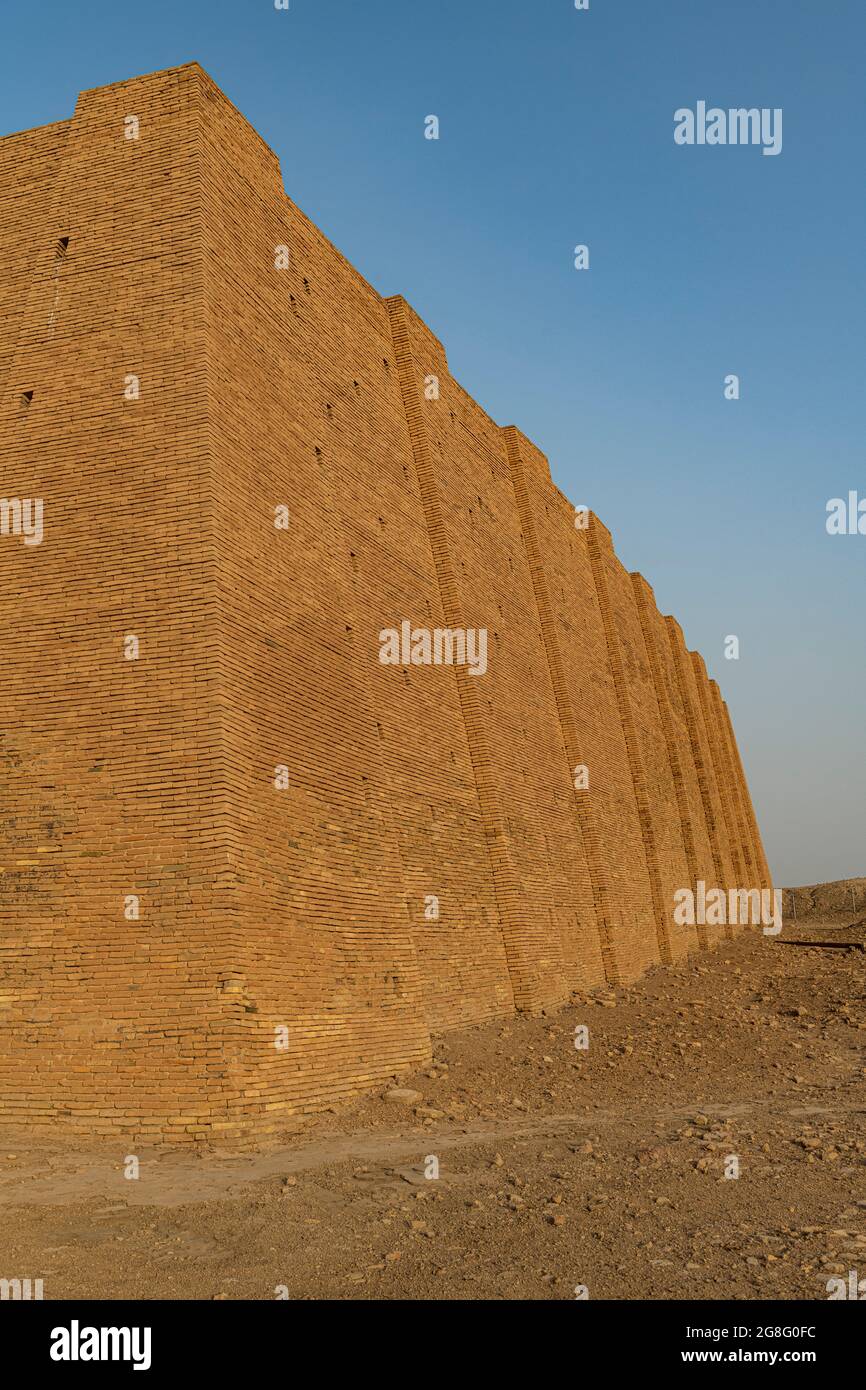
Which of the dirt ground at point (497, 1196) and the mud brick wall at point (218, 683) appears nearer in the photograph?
the dirt ground at point (497, 1196)

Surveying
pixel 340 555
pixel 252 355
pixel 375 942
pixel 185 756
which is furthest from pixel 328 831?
pixel 252 355

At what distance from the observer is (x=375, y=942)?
Answer: 9.74 meters

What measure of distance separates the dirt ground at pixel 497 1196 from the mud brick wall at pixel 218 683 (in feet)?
2.39

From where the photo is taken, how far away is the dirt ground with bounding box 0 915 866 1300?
4.70m

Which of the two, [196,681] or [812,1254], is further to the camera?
[196,681]

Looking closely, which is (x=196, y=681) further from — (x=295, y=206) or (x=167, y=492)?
(x=295, y=206)

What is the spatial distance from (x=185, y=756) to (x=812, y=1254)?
5.34m

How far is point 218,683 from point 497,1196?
166 inches

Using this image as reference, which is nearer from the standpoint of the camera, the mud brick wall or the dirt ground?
the dirt ground

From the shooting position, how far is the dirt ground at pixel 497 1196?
4.70 meters

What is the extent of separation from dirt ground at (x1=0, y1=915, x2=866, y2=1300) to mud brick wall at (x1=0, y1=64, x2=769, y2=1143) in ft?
2.39

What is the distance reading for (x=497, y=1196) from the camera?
235 inches

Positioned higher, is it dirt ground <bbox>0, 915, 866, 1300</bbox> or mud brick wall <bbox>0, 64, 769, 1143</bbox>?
mud brick wall <bbox>0, 64, 769, 1143</bbox>
